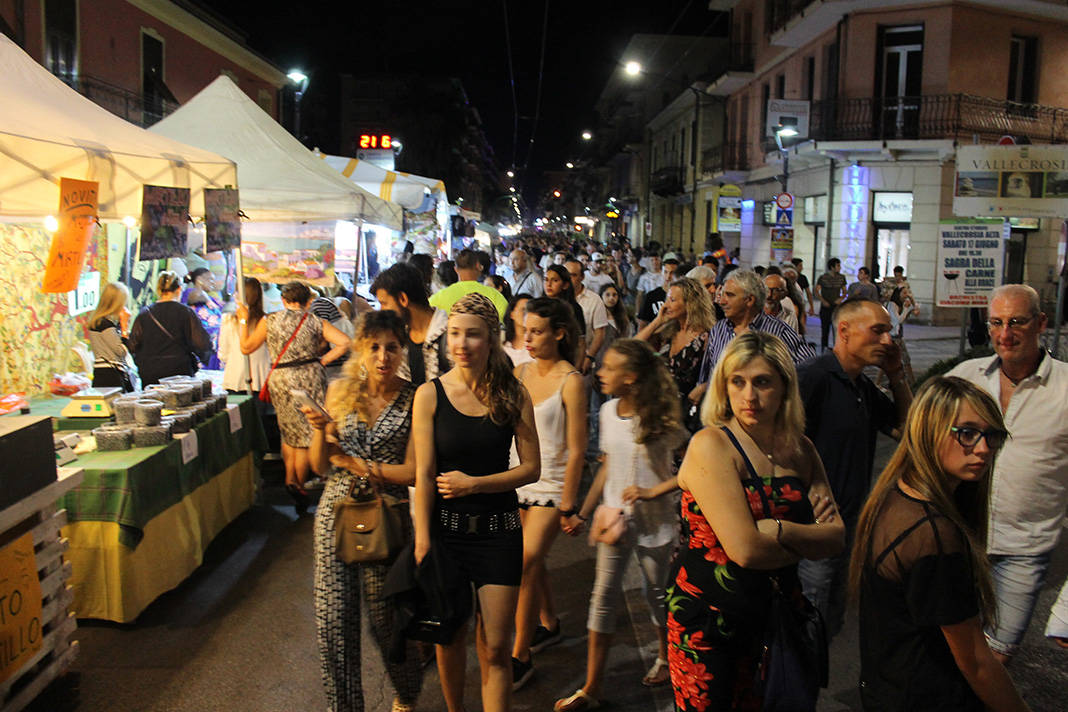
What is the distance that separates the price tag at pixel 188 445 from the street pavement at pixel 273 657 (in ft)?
2.61

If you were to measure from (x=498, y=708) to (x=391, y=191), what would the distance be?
457 inches

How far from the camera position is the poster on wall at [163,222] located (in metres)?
6.41

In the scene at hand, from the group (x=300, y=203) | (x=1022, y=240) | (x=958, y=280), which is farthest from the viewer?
(x=1022, y=240)

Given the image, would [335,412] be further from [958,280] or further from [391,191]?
[391,191]

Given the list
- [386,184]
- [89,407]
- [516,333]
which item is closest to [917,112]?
[386,184]

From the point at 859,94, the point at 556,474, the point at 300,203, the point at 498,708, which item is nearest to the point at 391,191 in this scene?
the point at 300,203

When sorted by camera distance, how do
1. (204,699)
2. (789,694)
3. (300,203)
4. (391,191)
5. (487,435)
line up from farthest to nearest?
(391,191), (300,203), (204,699), (487,435), (789,694)

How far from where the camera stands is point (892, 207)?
73.2ft

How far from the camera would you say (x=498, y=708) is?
3.35 meters

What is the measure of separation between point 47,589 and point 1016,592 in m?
4.53

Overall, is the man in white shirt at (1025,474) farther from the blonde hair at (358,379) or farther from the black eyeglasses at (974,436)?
the blonde hair at (358,379)

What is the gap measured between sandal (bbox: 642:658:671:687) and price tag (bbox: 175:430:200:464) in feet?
10.4

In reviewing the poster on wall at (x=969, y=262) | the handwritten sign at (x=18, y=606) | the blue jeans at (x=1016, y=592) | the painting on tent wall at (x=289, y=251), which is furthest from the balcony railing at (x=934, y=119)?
the handwritten sign at (x=18, y=606)

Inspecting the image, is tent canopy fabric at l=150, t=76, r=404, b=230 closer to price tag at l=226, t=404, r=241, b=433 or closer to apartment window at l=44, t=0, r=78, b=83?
price tag at l=226, t=404, r=241, b=433
